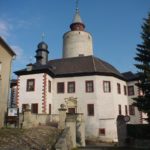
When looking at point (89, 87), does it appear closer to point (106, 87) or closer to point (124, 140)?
point (106, 87)

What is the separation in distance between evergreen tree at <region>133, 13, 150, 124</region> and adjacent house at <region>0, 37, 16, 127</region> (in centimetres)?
1141

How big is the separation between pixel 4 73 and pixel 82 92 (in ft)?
45.0

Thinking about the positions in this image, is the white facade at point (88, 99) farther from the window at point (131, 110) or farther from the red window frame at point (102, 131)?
the window at point (131, 110)

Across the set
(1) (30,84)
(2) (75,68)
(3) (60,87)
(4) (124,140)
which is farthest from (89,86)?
(4) (124,140)

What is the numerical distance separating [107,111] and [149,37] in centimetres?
1345

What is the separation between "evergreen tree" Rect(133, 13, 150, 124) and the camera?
20.5 meters

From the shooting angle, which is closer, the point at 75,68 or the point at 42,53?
the point at 75,68

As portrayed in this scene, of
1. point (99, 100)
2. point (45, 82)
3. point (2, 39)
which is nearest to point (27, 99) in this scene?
point (45, 82)

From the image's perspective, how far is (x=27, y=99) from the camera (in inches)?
1268

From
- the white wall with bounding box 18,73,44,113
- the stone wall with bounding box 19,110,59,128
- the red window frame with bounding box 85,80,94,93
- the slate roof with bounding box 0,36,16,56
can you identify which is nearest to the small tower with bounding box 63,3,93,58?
the red window frame with bounding box 85,80,94,93

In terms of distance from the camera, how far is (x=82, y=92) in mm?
33344

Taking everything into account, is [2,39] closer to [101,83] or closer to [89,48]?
[101,83]

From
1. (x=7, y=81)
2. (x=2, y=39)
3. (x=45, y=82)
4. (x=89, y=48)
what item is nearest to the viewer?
(x=2, y=39)

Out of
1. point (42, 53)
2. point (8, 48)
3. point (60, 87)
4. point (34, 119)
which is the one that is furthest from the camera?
point (42, 53)
